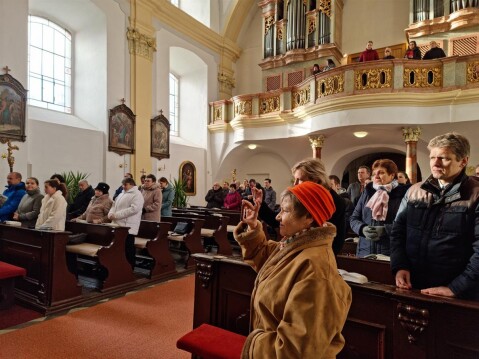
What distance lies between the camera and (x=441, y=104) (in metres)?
8.52

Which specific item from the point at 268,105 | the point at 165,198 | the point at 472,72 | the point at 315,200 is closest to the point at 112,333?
the point at 315,200

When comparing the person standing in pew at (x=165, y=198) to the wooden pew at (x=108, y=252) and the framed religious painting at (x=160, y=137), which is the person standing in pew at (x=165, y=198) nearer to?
the wooden pew at (x=108, y=252)

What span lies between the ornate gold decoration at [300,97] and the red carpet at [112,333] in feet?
24.7

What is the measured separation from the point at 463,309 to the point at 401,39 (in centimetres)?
1238

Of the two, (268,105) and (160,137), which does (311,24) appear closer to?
(268,105)

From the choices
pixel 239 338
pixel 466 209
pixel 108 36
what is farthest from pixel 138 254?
pixel 108 36

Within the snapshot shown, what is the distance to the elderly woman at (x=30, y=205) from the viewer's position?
5.10 metres

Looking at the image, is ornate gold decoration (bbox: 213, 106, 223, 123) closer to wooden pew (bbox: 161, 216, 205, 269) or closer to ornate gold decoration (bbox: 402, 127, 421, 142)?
ornate gold decoration (bbox: 402, 127, 421, 142)

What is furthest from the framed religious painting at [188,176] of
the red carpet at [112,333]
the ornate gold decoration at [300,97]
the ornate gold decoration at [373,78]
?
the red carpet at [112,333]

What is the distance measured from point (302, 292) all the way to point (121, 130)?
9.92 m

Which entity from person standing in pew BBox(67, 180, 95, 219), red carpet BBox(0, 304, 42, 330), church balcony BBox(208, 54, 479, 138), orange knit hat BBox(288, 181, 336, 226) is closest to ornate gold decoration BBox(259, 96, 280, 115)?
church balcony BBox(208, 54, 479, 138)

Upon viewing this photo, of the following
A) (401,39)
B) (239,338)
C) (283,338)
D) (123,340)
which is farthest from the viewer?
(401,39)

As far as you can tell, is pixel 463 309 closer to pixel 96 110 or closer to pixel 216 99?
pixel 96 110

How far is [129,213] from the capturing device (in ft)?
17.3
